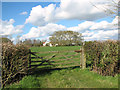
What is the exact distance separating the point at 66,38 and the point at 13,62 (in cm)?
5084

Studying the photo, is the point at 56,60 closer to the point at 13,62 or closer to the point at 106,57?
the point at 13,62

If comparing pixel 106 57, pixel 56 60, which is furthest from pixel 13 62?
pixel 106 57

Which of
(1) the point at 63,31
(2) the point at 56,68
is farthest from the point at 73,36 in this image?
(2) the point at 56,68

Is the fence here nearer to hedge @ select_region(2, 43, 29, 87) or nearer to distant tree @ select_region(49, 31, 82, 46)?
hedge @ select_region(2, 43, 29, 87)

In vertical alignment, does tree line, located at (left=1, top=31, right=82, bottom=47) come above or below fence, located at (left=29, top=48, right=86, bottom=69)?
above

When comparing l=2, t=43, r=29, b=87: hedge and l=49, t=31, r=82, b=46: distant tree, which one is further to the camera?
l=49, t=31, r=82, b=46: distant tree

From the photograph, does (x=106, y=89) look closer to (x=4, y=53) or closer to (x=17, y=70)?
(x=17, y=70)

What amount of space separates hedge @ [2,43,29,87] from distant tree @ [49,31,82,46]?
49.3 meters

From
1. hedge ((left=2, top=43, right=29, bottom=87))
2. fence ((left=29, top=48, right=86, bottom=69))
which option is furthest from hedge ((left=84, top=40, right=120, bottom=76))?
hedge ((left=2, top=43, right=29, bottom=87))

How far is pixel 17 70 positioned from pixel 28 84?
3.33 feet

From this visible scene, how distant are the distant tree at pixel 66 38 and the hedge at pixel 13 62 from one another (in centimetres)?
4927

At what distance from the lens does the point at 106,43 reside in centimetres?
584

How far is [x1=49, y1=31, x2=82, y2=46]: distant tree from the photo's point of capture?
54.7 metres

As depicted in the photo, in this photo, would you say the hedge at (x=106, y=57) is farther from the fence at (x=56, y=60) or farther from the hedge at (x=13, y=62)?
the hedge at (x=13, y=62)
